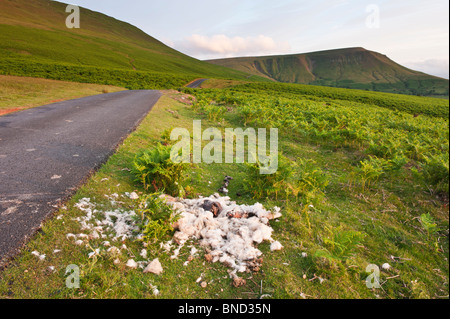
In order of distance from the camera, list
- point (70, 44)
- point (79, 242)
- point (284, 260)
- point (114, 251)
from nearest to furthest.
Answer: point (114, 251) → point (79, 242) → point (284, 260) → point (70, 44)

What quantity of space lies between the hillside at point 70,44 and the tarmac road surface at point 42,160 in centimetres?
3435

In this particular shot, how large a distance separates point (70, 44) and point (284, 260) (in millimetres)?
104257

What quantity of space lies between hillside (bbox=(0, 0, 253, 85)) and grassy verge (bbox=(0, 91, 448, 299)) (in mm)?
41773

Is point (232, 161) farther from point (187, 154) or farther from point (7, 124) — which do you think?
point (7, 124)

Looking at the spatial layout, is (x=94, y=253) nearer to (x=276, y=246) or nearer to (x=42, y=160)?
(x=276, y=246)

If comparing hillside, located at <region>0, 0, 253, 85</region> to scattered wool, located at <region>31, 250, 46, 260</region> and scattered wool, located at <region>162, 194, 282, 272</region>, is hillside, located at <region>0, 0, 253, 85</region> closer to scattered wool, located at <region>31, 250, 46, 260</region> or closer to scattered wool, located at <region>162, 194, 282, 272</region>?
scattered wool, located at <region>31, 250, 46, 260</region>

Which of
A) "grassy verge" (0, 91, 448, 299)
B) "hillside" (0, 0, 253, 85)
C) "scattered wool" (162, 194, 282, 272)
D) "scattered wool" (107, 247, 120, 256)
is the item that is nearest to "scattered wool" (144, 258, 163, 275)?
"grassy verge" (0, 91, 448, 299)

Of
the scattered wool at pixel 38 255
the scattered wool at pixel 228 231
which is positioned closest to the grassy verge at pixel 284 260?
the scattered wool at pixel 38 255

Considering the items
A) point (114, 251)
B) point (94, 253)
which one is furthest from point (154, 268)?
point (94, 253)

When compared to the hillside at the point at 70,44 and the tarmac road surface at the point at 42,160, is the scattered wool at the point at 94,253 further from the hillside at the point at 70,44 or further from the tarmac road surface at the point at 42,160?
the hillside at the point at 70,44

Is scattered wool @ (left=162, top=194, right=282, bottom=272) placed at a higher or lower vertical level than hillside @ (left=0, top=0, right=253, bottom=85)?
lower

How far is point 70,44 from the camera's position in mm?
80375

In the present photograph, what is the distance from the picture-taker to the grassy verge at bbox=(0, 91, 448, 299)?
9.18 feet

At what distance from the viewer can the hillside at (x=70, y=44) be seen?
56.2 m
